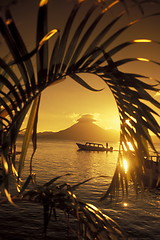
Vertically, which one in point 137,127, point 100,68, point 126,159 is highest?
point 100,68

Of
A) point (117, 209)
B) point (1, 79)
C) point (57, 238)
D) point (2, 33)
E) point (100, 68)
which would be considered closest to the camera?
point (2, 33)

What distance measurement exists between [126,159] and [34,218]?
11.3 metres

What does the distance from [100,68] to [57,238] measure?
9.88 m

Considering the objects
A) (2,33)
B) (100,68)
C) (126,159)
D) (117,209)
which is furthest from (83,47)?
(117,209)

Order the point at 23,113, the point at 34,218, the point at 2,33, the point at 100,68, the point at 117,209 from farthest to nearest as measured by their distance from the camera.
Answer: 1. the point at 117,209
2. the point at 34,218
3. the point at 100,68
4. the point at 23,113
5. the point at 2,33

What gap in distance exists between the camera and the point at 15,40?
1153 mm

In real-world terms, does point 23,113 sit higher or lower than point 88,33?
lower

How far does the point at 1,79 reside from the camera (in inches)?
50.3

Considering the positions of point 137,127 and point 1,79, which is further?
point 137,127

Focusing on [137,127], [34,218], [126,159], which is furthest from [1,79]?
[34,218]

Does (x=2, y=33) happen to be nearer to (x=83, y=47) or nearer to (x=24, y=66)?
(x=24, y=66)

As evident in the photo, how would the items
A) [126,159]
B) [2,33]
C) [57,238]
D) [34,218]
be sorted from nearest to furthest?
[2,33] < [126,159] < [57,238] < [34,218]

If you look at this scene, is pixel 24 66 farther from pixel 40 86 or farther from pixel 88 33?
pixel 88 33

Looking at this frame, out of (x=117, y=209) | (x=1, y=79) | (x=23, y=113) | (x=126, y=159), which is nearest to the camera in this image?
(x=1, y=79)
